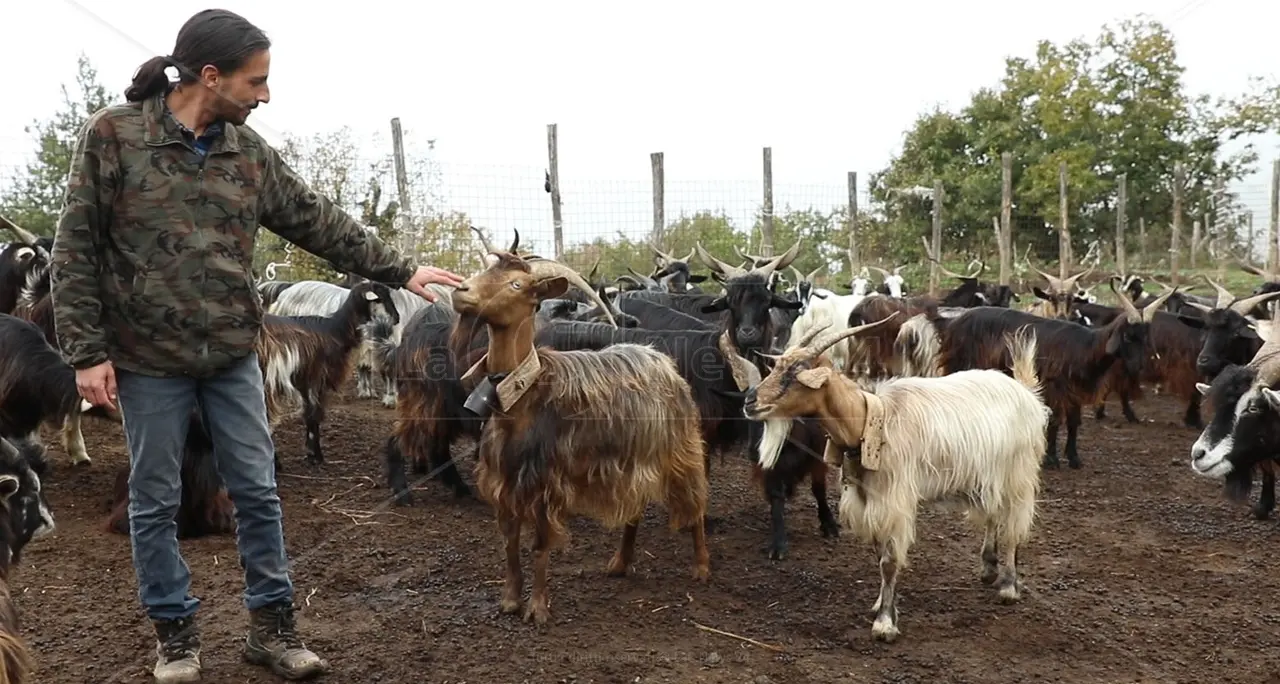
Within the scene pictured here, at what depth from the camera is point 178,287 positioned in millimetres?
3014

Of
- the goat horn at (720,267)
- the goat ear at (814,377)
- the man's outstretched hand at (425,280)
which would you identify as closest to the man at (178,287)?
the man's outstretched hand at (425,280)

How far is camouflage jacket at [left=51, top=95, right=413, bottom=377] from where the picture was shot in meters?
2.89

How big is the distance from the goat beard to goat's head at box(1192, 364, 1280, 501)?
225 centimetres

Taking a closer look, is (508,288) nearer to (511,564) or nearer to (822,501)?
(511,564)

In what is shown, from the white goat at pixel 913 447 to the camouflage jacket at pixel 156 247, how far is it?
2.01m

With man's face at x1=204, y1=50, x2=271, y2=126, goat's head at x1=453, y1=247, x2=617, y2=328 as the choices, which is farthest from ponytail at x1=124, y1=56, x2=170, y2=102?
goat's head at x1=453, y1=247, x2=617, y2=328

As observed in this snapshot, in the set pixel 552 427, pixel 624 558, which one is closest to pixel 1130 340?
pixel 624 558

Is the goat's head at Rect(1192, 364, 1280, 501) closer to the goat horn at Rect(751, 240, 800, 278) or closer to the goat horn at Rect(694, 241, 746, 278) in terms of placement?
the goat horn at Rect(751, 240, 800, 278)

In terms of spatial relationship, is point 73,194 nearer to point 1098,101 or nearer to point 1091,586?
point 1091,586

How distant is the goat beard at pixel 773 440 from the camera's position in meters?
4.80

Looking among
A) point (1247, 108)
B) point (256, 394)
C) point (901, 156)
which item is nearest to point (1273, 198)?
point (1247, 108)

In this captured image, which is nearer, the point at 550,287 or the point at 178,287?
the point at 178,287

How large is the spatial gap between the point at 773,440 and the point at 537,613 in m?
1.47

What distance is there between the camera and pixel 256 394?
3281 millimetres
